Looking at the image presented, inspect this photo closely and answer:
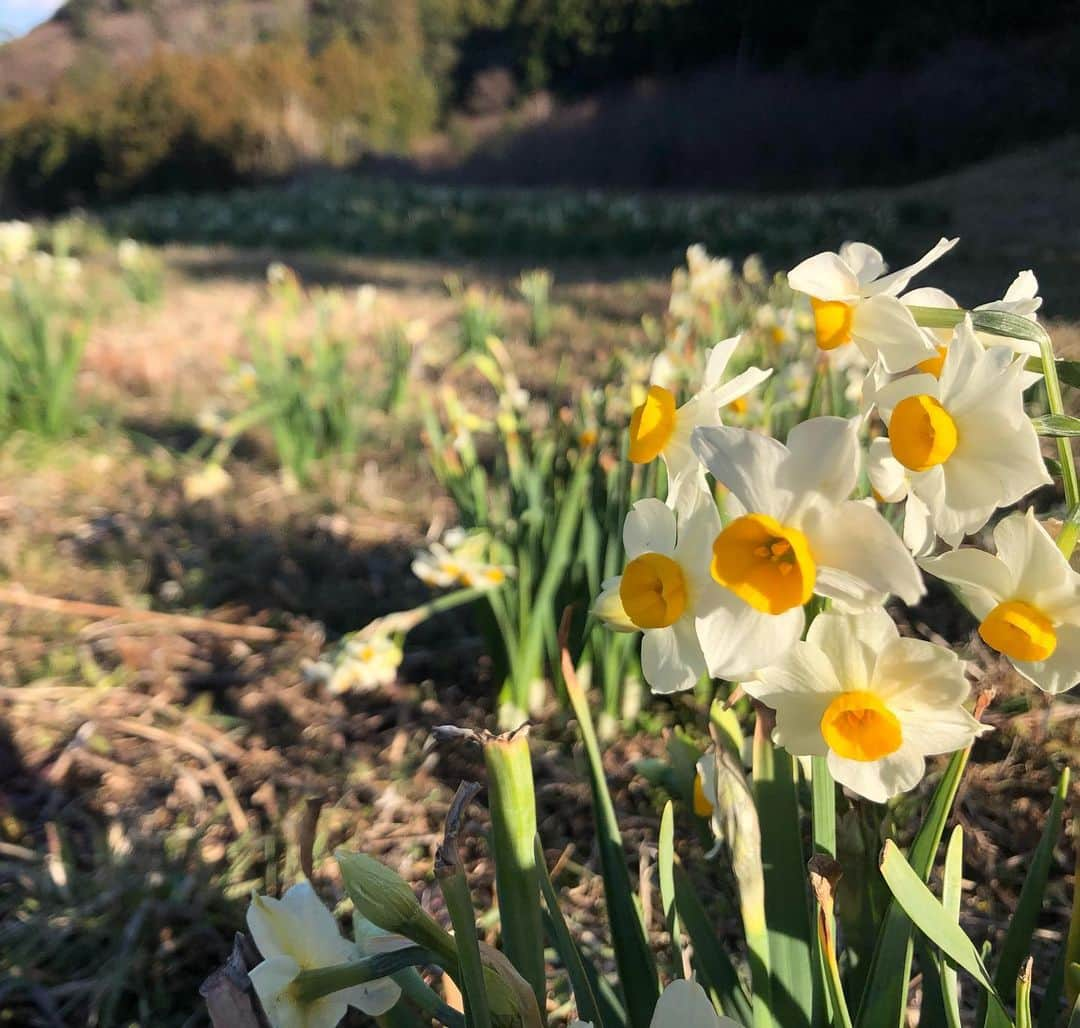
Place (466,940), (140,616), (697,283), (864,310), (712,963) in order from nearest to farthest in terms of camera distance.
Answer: (466,940)
(864,310)
(712,963)
(140,616)
(697,283)

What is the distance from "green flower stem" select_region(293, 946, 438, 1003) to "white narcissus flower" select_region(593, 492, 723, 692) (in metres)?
0.19

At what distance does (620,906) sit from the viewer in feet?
2.01

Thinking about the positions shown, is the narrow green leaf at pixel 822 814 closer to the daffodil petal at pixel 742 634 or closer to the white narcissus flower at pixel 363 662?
the daffodil petal at pixel 742 634

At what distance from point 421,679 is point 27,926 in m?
0.75

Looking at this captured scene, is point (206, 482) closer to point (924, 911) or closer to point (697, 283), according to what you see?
point (697, 283)

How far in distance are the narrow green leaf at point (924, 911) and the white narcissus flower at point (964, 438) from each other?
0.18 meters

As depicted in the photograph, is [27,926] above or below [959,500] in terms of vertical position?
below

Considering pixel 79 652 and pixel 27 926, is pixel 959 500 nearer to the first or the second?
pixel 27 926

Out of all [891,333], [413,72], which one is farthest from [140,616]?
[413,72]

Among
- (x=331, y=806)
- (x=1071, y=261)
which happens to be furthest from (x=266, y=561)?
(x=1071, y=261)

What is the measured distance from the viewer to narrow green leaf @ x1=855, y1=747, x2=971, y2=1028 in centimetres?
54

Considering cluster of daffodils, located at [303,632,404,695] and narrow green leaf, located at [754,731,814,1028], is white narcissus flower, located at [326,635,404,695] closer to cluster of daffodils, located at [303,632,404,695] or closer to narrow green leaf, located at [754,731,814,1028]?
cluster of daffodils, located at [303,632,404,695]

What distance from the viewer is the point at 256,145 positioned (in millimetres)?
15711

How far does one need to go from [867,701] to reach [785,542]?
0.10m
